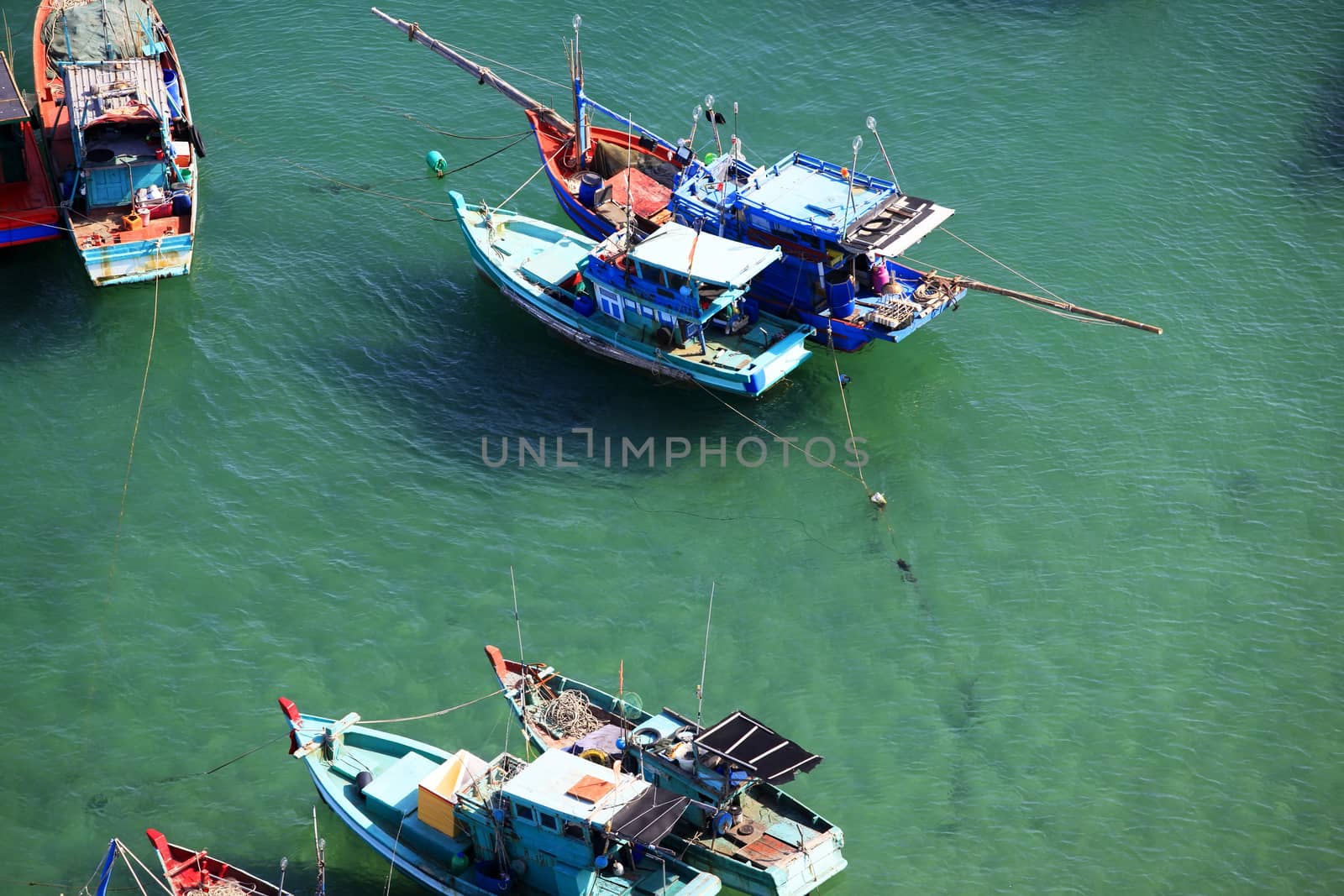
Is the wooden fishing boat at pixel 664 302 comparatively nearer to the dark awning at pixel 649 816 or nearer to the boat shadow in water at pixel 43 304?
the boat shadow in water at pixel 43 304

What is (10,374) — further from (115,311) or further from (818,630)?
(818,630)

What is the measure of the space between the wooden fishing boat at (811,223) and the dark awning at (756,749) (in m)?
17.5

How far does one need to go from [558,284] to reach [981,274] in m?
15.6

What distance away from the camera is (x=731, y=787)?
3716cm

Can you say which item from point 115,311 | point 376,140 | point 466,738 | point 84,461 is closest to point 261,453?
point 84,461

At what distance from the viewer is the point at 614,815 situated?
1391 inches

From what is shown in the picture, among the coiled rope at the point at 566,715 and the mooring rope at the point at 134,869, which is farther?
the coiled rope at the point at 566,715

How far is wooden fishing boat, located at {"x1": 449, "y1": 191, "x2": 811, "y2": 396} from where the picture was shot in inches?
2002

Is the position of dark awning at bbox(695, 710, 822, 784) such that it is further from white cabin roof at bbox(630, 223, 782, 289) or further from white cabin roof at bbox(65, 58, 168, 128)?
white cabin roof at bbox(65, 58, 168, 128)

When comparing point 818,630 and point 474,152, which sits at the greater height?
point 474,152

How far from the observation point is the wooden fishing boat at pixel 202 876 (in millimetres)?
36938

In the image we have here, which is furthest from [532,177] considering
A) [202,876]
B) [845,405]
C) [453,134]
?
[202,876]

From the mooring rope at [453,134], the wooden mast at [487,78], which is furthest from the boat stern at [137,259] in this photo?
the mooring rope at [453,134]

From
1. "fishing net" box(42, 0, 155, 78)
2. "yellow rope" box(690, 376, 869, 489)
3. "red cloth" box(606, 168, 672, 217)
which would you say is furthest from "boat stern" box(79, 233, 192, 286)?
"yellow rope" box(690, 376, 869, 489)
